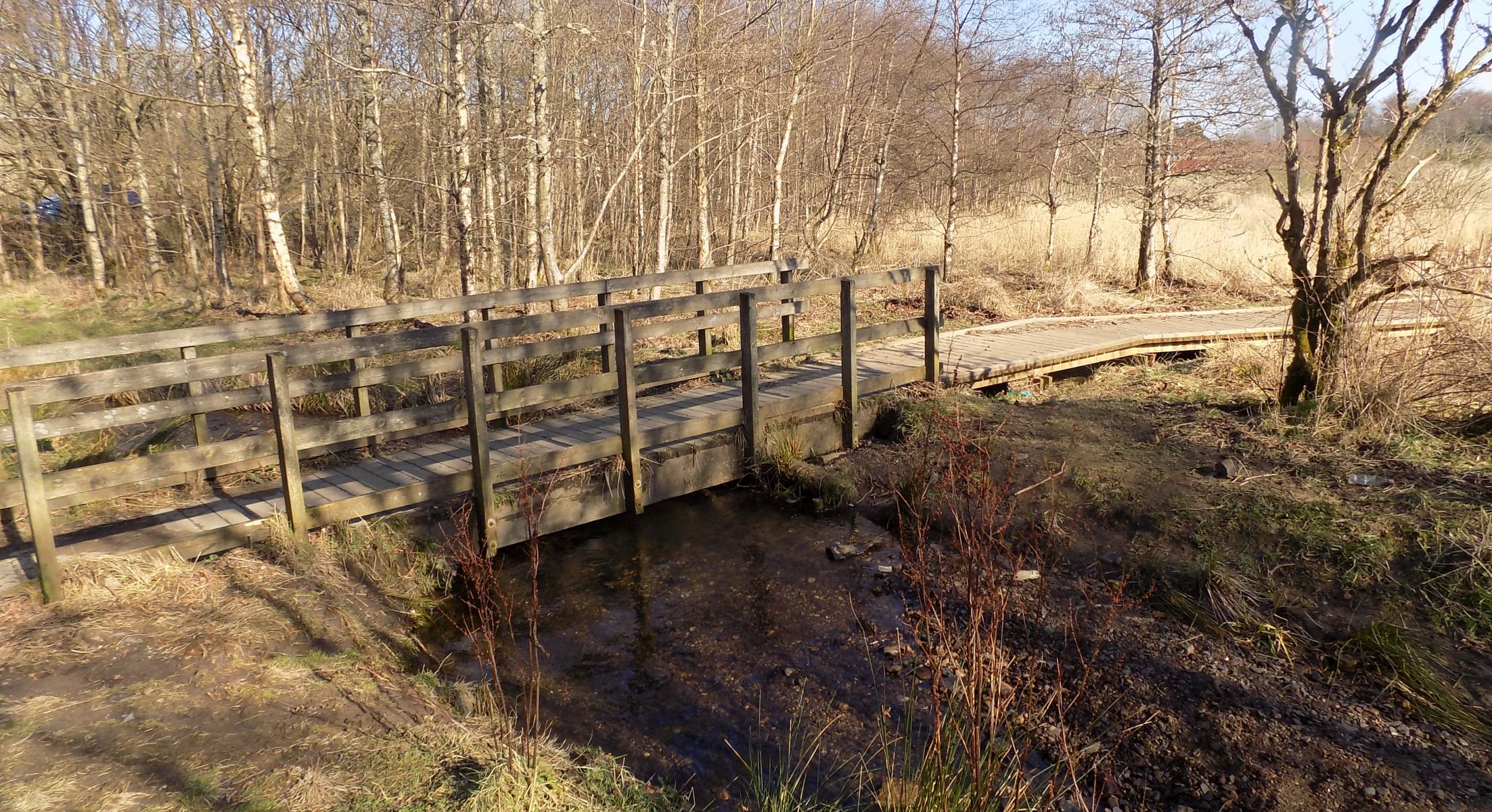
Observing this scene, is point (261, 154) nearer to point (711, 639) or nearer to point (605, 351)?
point (605, 351)

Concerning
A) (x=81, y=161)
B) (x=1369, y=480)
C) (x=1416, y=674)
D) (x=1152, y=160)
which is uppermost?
(x=81, y=161)

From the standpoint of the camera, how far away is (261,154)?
45.7ft

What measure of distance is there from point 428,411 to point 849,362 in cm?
365

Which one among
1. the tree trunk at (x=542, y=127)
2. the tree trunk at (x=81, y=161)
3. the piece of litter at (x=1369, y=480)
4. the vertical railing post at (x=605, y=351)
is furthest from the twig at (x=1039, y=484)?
the tree trunk at (x=81, y=161)

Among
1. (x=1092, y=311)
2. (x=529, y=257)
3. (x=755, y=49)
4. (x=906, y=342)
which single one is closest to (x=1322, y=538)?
(x=906, y=342)

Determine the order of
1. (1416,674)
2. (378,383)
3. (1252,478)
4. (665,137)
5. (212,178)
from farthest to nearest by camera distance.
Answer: (212,178) < (665,137) < (378,383) < (1252,478) < (1416,674)

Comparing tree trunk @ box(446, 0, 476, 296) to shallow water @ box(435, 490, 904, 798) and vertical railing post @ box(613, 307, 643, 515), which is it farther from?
shallow water @ box(435, 490, 904, 798)

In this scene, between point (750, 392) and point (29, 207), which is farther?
point (29, 207)

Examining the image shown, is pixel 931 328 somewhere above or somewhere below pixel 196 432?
above

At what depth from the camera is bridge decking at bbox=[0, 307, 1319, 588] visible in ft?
18.7

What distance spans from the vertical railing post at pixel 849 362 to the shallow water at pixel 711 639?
48.4 inches

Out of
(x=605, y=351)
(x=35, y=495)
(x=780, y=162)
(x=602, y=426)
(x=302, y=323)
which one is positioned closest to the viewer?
(x=35, y=495)

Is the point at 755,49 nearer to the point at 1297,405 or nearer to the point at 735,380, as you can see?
the point at 735,380

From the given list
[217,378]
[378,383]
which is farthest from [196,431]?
[378,383]
